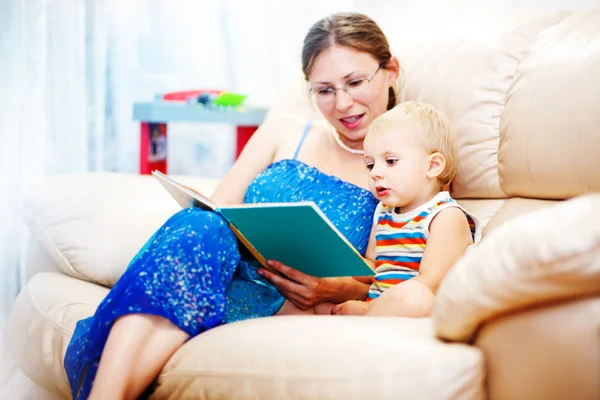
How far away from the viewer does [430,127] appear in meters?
1.38

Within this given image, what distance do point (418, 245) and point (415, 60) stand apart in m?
0.60

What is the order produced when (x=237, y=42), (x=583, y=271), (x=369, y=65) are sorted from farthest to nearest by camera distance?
1. (x=237, y=42)
2. (x=369, y=65)
3. (x=583, y=271)

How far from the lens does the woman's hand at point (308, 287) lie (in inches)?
54.4

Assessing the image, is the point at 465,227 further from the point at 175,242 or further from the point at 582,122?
the point at 175,242

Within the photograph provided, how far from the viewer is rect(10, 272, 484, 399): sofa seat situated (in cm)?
92

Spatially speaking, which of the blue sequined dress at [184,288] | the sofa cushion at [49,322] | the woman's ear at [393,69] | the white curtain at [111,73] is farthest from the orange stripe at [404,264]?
the white curtain at [111,73]

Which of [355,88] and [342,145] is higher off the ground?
[355,88]

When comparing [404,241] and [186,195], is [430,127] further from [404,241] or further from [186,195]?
[186,195]

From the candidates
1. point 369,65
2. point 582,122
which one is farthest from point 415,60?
point 582,122

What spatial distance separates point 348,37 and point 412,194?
0.44 metres

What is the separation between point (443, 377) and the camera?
91cm

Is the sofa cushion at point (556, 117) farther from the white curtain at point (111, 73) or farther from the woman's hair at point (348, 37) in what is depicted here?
the white curtain at point (111, 73)

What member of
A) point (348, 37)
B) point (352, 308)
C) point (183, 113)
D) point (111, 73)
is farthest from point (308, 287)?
point (111, 73)

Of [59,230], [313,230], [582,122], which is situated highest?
[582,122]
